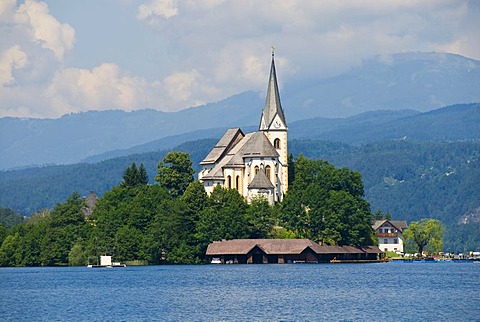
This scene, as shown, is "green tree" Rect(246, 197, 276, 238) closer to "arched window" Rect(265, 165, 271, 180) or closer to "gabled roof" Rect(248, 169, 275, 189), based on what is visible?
"gabled roof" Rect(248, 169, 275, 189)

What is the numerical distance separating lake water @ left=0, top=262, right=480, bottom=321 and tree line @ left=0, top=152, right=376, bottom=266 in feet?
44.3

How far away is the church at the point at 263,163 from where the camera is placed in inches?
5133

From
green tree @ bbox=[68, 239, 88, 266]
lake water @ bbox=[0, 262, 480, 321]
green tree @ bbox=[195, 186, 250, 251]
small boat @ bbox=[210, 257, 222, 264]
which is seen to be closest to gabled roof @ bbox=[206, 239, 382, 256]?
green tree @ bbox=[195, 186, 250, 251]

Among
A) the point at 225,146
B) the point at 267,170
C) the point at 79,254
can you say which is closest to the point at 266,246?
the point at 267,170

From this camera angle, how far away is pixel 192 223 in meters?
122

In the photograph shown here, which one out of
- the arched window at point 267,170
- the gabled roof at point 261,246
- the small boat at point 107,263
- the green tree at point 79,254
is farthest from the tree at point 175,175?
the gabled roof at point 261,246

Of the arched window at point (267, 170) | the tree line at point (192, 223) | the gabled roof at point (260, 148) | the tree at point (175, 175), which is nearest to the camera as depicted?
the tree line at point (192, 223)

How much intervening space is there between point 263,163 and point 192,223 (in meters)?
13.8

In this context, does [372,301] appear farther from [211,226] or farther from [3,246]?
[3,246]

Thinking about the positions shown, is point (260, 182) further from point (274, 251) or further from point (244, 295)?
point (244, 295)

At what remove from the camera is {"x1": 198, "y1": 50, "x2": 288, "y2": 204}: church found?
13038cm

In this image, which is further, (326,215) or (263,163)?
(263,163)

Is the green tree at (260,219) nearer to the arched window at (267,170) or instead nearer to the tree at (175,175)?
the arched window at (267,170)

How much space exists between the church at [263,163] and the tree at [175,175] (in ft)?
9.29
